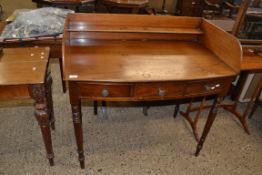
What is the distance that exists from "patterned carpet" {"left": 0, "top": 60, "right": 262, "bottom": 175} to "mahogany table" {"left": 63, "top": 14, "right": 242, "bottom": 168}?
0.17 m

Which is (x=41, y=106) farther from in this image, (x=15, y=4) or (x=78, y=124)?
(x=15, y=4)

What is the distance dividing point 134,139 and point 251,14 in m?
1.41

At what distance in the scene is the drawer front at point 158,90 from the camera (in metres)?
1.16

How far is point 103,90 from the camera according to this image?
1128 millimetres

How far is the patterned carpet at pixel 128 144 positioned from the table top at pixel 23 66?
711mm

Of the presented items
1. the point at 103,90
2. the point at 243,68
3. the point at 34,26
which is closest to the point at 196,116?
the point at 243,68

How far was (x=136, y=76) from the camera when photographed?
112 cm

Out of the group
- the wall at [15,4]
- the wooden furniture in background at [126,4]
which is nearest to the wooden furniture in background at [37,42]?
the wooden furniture in background at [126,4]

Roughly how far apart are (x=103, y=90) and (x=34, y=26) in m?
1.00

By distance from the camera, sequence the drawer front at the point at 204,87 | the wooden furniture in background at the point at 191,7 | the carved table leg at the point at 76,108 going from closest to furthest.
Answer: the carved table leg at the point at 76,108, the drawer front at the point at 204,87, the wooden furniture in background at the point at 191,7

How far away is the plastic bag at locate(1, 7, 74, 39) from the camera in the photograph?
1710 mm

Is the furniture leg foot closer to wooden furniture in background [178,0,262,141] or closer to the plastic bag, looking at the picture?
the plastic bag

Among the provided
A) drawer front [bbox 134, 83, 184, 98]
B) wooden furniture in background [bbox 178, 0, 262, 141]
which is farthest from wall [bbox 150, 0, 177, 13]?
drawer front [bbox 134, 83, 184, 98]

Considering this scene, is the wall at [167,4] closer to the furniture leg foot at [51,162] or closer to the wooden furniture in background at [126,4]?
the wooden furniture in background at [126,4]
